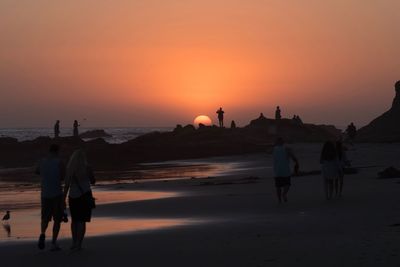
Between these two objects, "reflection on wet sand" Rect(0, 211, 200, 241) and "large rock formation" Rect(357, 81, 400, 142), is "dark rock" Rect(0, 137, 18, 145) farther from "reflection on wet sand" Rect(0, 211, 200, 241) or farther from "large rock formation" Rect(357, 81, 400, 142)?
"reflection on wet sand" Rect(0, 211, 200, 241)

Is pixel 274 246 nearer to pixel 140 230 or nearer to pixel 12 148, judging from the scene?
pixel 140 230

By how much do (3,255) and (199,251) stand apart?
3152 millimetres

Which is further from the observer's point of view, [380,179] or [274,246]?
[380,179]

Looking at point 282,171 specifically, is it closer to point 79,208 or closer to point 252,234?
point 252,234

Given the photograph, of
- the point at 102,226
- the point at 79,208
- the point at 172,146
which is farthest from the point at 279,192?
the point at 172,146

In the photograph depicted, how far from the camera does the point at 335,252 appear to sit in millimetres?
9641

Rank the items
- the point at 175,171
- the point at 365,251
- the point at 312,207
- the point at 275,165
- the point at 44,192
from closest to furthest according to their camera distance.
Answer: the point at 365,251, the point at 44,192, the point at 312,207, the point at 275,165, the point at 175,171

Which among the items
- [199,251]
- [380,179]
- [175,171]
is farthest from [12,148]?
[199,251]

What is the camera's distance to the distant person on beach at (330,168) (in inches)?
696

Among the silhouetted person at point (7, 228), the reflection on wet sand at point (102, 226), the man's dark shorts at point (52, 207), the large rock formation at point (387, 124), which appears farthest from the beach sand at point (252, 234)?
the large rock formation at point (387, 124)

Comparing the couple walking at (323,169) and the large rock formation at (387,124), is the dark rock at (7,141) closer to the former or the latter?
the large rock formation at (387,124)

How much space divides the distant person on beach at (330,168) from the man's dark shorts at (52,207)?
8.06 meters

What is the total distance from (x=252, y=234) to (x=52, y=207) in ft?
11.4

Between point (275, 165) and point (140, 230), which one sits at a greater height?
point (275, 165)
